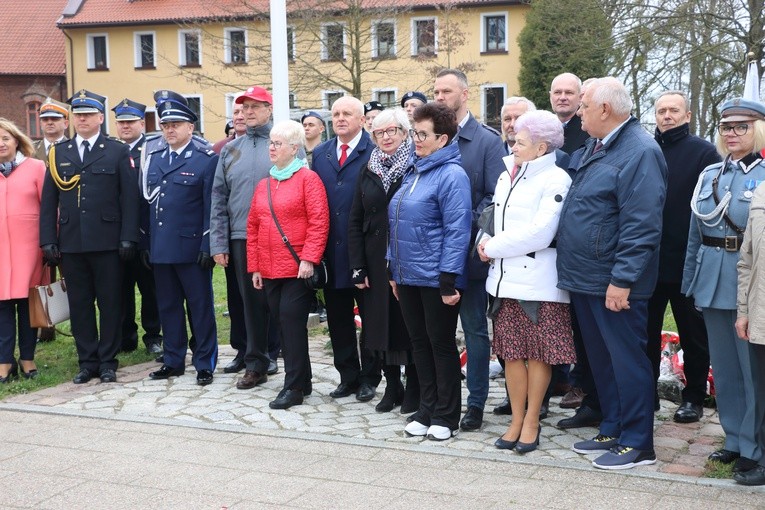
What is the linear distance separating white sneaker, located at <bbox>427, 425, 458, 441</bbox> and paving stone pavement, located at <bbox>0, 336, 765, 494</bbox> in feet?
0.19

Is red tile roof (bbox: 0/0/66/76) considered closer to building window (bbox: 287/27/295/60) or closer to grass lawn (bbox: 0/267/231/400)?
building window (bbox: 287/27/295/60)

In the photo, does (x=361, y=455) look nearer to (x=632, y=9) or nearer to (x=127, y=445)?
(x=127, y=445)

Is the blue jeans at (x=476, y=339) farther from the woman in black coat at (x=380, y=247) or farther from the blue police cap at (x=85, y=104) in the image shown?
the blue police cap at (x=85, y=104)

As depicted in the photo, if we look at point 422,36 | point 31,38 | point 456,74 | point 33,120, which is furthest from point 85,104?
point 33,120

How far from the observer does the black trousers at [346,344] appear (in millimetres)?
7285

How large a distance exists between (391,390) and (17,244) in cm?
350

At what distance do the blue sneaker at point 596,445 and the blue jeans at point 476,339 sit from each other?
0.84 m

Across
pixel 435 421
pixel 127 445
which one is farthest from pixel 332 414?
pixel 127 445

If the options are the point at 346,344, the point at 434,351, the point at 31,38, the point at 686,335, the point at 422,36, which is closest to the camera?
the point at 434,351

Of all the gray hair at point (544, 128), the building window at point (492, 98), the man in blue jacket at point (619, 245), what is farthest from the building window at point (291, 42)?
the man in blue jacket at point (619, 245)

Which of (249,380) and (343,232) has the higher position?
(343,232)

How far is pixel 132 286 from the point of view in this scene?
369 inches

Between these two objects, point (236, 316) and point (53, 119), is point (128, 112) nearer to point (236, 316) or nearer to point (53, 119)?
point (53, 119)

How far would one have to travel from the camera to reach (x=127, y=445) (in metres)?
6.04
